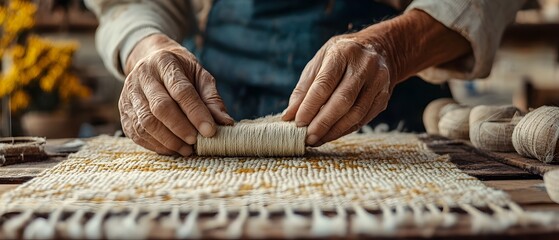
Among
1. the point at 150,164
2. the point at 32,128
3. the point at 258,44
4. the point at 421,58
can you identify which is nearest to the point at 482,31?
the point at 421,58

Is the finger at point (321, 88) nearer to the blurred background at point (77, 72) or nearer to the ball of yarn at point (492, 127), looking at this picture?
the ball of yarn at point (492, 127)

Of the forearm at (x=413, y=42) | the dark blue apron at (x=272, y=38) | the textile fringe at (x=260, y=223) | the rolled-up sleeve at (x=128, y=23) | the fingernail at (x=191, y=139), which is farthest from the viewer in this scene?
the dark blue apron at (x=272, y=38)

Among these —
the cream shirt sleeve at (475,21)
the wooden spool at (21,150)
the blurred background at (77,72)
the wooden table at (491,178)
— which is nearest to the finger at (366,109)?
the wooden table at (491,178)

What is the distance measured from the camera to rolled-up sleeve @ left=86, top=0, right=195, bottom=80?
1344 mm

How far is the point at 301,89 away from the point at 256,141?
12 centimetres

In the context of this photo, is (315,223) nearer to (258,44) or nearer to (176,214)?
(176,214)

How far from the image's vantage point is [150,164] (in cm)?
89

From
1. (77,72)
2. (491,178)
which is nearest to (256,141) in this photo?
(491,178)

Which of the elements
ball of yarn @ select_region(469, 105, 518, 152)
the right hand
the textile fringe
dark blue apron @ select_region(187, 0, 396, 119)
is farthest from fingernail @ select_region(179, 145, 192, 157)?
dark blue apron @ select_region(187, 0, 396, 119)

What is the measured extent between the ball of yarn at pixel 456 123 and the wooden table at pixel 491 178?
42 millimetres

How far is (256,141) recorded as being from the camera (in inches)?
37.2

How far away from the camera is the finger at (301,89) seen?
980mm

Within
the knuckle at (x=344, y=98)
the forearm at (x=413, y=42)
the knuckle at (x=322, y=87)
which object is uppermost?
the forearm at (x=413, y=42)

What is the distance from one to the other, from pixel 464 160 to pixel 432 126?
0.45 metres
